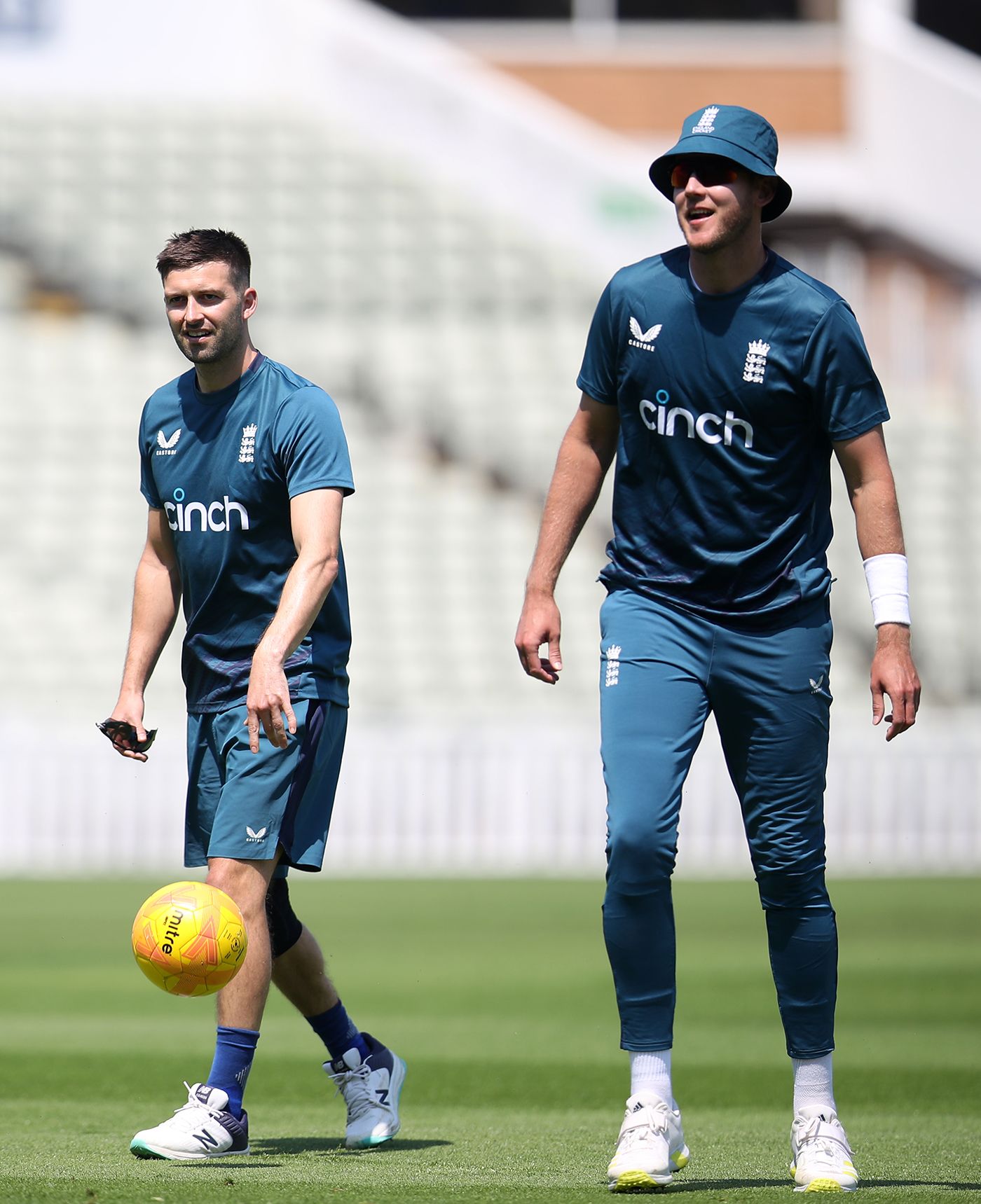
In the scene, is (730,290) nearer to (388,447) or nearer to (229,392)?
(229,392)

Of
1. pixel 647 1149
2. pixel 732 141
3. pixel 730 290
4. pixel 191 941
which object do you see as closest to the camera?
pixel 647 1149

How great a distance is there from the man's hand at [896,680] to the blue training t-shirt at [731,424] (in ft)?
0.77

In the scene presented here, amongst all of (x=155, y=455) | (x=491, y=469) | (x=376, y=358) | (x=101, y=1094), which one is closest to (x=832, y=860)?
(x=491, y=469)

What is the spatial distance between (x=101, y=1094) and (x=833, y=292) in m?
3.62

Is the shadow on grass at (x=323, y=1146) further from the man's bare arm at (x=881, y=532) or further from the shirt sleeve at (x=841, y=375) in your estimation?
the shirt sleeve at (x=841, y=375)

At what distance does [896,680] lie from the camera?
5.31 meters

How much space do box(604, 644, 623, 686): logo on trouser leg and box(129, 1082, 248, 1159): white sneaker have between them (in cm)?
152

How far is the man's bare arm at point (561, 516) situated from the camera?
5562 mm

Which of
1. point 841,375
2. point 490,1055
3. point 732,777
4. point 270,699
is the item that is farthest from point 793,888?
point 490,1055

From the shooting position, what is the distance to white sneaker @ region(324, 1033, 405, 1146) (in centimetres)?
621

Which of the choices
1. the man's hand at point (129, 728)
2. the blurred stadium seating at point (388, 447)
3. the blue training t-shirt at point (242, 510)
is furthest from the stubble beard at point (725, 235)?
the blurred stadium seating at point (388, 447)

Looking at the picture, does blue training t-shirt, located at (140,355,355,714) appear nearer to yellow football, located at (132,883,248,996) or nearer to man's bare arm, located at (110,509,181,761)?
man's bare arm, located at (110,509,181,761)

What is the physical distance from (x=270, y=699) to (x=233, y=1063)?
1.03 m

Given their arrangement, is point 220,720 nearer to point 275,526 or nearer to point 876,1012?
point 275,526
